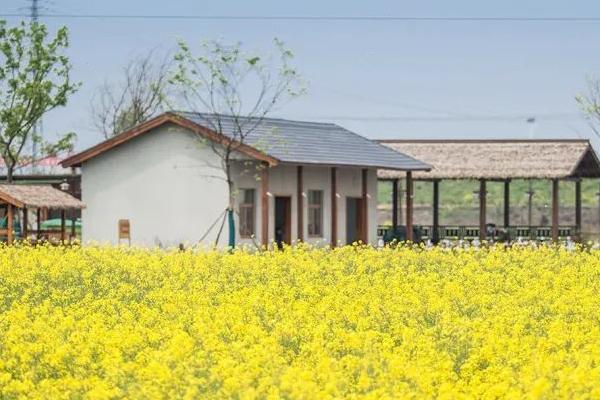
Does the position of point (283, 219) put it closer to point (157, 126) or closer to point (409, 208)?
point (157, 126)

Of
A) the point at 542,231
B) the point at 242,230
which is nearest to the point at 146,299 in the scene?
the point at 242,230

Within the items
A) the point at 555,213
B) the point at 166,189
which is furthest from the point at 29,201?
the point at 555,213

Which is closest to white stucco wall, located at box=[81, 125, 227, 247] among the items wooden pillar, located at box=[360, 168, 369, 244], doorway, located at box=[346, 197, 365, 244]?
doorway, located at box=[346, 197, 365, 244]

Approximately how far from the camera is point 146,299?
643 inches

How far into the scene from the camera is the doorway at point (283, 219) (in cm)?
3525

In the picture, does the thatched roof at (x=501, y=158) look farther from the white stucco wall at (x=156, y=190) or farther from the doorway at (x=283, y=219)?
the white stucco wall at (x=156, y=190)

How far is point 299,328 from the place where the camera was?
12680 mm

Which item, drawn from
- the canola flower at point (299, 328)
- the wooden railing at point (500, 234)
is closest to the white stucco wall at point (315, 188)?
the wooden railing at point (500, 234)

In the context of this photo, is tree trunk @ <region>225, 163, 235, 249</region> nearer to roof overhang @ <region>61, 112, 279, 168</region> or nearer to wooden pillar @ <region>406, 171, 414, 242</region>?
roof overhang @ <region>61, 112, 279, 168</region>

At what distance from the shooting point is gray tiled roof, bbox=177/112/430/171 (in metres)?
34.8

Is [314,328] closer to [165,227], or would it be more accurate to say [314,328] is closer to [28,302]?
[28,302]

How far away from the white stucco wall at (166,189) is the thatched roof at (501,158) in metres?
5.97

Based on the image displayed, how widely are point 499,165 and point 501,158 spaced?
644mm

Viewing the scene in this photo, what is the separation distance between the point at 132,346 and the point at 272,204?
75.7 ft
